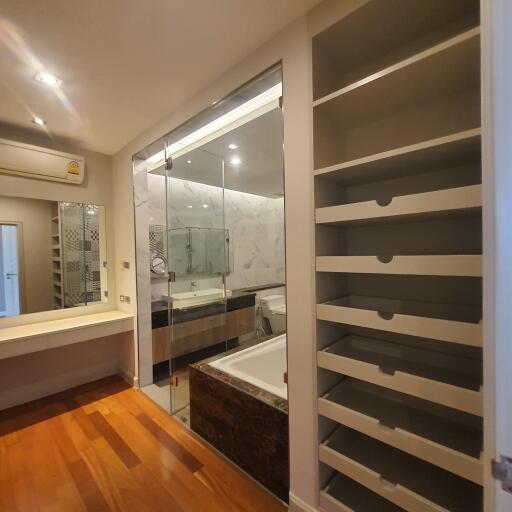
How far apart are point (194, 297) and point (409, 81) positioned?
2.53 metres

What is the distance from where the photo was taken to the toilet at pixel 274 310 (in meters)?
3.19

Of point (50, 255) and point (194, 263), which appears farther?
point (194, 263)

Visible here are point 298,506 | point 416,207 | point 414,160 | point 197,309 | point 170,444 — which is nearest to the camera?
point 416,207

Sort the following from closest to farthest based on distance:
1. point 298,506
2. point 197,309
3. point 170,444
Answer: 1. point 298,506
2. point 170,444
3. point 197,309

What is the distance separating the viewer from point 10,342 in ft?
6.66

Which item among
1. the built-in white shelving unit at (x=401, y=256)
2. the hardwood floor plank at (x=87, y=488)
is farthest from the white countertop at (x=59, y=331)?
the built-in white shelving unit at (x=401, y=256)

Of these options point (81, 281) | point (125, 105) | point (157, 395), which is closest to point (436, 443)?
point (157, 395)

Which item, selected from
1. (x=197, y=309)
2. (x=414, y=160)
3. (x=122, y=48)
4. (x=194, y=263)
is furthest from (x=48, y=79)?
(x=197, y=309)

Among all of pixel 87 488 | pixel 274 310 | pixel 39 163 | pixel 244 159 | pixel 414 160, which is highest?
pixel 244 159

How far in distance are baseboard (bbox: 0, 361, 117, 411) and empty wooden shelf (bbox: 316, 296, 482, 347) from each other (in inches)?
110

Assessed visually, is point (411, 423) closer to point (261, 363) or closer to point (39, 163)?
point (261, 363)

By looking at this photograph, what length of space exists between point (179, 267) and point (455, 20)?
258 cm

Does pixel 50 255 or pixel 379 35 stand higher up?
pixel 379 35

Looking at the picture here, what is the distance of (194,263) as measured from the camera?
120 inches
